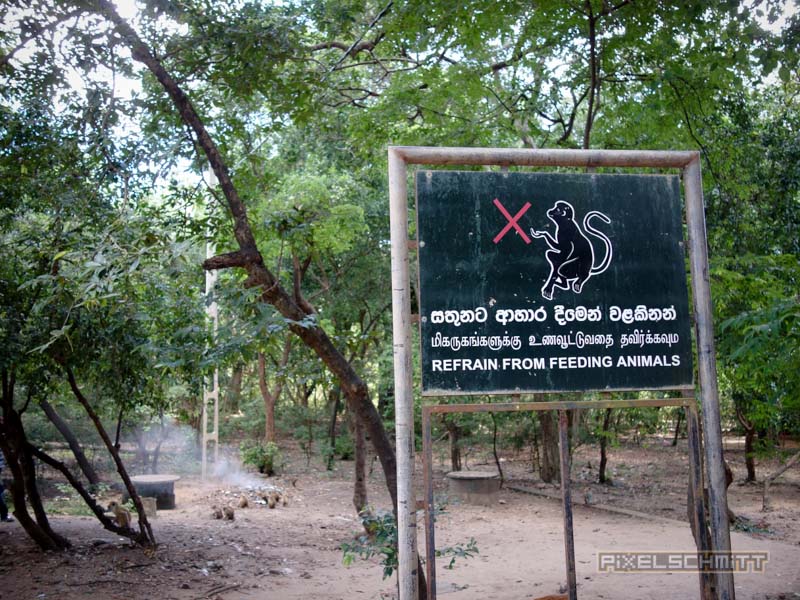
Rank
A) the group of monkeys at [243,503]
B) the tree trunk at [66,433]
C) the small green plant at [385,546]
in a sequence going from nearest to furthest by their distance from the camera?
the small green plant at [385,546] → the tree trunk at [66,433] → the group of monkeys at [243,503]

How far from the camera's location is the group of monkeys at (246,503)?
12.3 metres

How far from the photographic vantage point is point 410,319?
357 cm

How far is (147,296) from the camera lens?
6.52 metres

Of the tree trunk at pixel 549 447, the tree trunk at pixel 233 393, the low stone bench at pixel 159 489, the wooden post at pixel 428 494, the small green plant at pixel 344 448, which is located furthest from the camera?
the tree trunk at pixel 233 393

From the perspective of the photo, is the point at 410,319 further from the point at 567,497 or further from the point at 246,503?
the point at 246,503

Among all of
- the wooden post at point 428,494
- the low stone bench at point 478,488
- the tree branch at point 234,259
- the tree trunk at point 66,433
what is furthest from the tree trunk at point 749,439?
the wooden post at point 428,494

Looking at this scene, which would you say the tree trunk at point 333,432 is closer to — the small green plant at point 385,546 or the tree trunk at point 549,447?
the tree trunk at point 549,447

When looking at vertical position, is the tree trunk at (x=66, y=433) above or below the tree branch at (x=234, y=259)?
below

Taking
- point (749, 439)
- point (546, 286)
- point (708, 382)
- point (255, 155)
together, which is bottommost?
point (749, 439)

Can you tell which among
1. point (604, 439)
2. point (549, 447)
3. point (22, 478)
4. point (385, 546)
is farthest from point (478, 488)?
point (385, 546)

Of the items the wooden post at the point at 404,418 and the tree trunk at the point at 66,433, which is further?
the tree trunk at the point at 66,433

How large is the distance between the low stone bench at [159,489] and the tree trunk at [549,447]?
723 centimetres

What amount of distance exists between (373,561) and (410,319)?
658cm

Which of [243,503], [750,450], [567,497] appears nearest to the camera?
[567,497]
